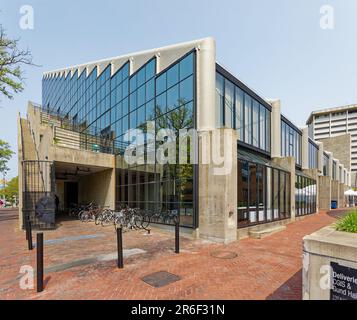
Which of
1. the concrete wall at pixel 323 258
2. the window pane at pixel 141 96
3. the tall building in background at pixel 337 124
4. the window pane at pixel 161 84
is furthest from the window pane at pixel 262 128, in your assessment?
the tall building in background at pixel 337 124

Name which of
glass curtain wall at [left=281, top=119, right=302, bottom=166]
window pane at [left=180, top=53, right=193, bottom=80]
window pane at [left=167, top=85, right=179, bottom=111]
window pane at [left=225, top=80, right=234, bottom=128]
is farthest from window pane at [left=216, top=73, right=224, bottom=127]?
glass curtain wall at [left=281, top=119, right=302, bottom=166]

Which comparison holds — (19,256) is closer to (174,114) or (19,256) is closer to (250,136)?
(174,114)

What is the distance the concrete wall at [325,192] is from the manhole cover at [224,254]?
2814 centimetres

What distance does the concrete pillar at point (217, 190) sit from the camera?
973 cm

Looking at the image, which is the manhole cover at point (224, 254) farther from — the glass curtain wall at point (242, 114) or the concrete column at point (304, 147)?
the concrete column at point (304, 147)

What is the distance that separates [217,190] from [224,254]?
2.76 m

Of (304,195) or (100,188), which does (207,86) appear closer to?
(100,188)

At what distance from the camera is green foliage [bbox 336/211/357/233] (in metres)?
4.50

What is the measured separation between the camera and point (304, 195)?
20.7 metres

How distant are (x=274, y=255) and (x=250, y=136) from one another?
355 inches

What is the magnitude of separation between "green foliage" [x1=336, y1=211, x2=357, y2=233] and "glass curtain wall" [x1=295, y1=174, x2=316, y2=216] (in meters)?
14.7

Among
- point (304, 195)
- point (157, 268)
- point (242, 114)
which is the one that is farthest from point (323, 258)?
point (304, 195)

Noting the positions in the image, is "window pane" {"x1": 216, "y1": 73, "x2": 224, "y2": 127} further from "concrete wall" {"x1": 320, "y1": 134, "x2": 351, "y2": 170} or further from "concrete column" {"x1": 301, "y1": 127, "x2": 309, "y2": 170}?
"concrete wall" {"x1": 320, "y1": 134, "x2": 351, "y2": 170}
